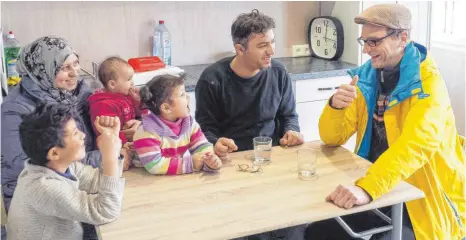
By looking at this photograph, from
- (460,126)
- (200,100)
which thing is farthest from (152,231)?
(460,126)

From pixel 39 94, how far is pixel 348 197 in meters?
1.20

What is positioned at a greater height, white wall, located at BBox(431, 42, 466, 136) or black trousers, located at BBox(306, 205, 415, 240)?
white wall, located at BBox(431, 42, 466, 136)

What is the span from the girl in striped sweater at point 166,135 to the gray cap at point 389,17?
729mm

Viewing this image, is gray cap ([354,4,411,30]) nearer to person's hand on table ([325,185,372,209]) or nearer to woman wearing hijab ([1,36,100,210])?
person's hand on table ([325,185,372,209])

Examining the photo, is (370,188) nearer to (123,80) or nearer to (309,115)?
(123,80)

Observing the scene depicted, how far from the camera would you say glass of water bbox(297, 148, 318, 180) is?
1.88m

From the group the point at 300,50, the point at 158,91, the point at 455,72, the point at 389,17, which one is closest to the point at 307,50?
Answer: the point at 300,50

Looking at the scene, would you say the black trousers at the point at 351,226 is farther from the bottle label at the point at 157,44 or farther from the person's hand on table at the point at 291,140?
the bottle label at the point at 157,44

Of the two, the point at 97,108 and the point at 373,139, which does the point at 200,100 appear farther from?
the point at 373,139

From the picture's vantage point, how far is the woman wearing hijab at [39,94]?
6.40 feet

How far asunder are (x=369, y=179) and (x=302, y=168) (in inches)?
10.2

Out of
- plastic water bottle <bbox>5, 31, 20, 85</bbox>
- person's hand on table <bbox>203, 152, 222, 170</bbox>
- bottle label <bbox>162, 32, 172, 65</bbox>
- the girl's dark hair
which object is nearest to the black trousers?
person's hand on table <bbox>203, 152, 222, 170</bbox>

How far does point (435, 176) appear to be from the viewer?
1.97 meters

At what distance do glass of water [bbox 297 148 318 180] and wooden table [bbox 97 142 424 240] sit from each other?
0.03 meters
